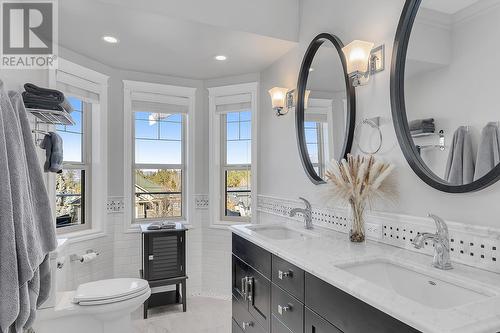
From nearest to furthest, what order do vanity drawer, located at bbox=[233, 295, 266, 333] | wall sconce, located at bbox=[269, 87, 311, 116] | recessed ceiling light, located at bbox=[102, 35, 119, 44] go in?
vanity drawer, located at bbox=[233, 295, 266, 333] < recessed ceiling light, located at bbox=[102, 35, 119, 44] < wall sconce, located at bbox=[269, 87, 311, 116]

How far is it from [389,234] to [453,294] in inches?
20.7

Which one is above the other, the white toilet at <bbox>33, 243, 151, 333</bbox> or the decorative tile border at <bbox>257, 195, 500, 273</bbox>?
the decorative tile border at <bbox>257, 195, 500, 273</bbox>

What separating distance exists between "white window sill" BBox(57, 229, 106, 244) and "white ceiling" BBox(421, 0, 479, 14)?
3.30 metres

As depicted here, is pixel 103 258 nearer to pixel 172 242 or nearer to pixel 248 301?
pixel 172 242

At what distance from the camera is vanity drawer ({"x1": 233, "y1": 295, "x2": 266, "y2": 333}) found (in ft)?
6.46

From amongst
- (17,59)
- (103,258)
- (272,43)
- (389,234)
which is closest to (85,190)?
(103,258)

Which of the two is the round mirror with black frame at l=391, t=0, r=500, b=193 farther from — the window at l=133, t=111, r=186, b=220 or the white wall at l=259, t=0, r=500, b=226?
the window at l=133, t=111, r=186, b=220

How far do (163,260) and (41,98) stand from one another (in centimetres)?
193

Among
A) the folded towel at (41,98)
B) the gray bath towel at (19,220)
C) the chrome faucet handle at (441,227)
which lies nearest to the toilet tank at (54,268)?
the gray bath towel at (19,220)

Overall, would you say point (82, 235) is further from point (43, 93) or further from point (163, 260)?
point (43, 93)

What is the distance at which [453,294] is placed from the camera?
1164 mm

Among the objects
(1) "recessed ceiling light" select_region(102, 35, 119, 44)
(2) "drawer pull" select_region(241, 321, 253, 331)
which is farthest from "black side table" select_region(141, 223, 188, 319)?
(1) "recessed ceiling light" select_region(102, 35, 119, 44)

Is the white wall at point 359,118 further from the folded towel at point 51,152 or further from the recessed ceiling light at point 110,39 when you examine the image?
the folded towel at point 51,152

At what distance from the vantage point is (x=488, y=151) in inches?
48.6
